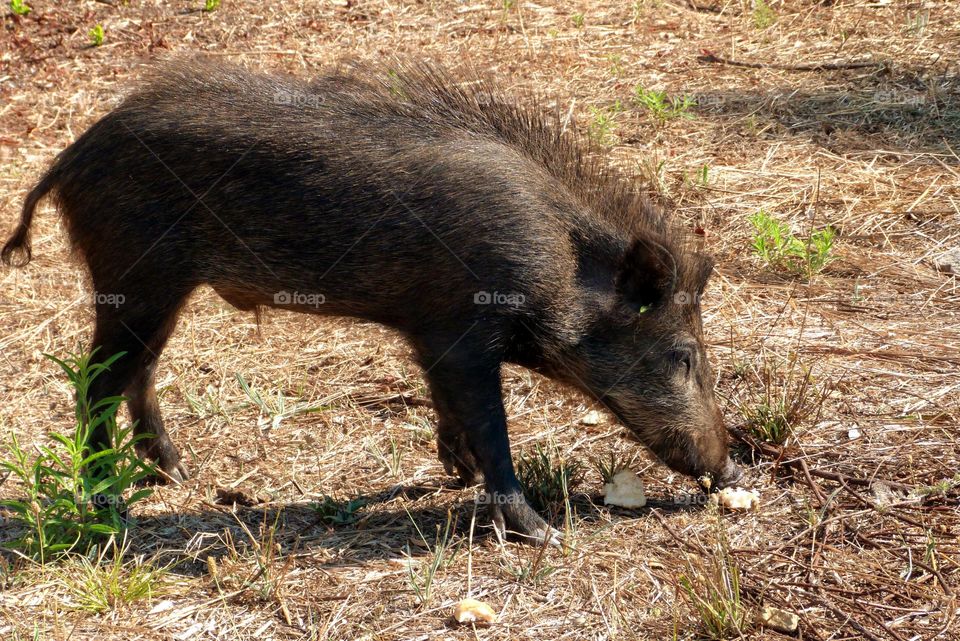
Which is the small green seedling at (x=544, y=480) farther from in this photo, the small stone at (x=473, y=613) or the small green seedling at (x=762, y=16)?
the small green seedling at (x=762, y=16)

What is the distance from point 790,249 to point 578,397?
6.44ft

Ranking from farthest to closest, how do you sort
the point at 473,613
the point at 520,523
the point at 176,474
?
the point at 176,474 < the point at 520,523 < the point at 473,613

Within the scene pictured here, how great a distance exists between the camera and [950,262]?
6230 millimetres

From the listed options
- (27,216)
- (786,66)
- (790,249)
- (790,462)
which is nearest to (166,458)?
(27,216)

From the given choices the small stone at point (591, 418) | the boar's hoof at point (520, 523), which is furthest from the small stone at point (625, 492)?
the small stone at point (591, 418)

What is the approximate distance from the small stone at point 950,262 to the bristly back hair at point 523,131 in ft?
7.54

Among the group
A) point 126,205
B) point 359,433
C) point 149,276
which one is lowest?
point 359,433

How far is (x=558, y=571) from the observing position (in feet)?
13.3

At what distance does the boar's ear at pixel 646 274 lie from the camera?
171 inches

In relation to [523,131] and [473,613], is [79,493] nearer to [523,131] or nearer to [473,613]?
[473,613]

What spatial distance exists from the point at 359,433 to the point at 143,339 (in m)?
1.15

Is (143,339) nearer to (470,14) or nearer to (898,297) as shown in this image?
(898,297)

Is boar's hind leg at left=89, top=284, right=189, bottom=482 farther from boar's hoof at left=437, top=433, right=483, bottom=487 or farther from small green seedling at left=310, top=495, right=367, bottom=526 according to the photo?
boar's hoof at left=437, top=433, right=483, bottom=487

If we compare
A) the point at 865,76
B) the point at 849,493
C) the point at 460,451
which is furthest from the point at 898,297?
the point at 865,76
